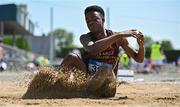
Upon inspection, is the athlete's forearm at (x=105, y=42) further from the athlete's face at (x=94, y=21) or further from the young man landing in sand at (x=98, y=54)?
the athlete's face at (x=94, y=21)

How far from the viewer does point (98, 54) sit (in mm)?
7520

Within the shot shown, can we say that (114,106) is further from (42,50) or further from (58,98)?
(42,50)

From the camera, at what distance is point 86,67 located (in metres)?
7.69

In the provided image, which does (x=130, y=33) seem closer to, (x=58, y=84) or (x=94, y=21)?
(x=94, y=21)

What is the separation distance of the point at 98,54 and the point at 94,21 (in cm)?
51

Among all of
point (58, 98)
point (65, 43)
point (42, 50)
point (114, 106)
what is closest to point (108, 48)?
point (58, 98)

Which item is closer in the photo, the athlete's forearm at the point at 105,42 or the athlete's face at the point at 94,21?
the athlete's forearm at the point at 105,42

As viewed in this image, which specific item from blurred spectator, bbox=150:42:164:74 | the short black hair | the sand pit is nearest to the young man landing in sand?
the short black hair

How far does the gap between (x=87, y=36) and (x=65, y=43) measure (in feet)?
440

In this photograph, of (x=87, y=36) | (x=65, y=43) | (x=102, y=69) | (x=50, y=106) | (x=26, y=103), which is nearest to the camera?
(x=50, y=106)

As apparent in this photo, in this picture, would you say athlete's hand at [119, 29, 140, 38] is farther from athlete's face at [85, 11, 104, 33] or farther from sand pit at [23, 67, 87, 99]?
sand pit at [23, 67, 87, 99]

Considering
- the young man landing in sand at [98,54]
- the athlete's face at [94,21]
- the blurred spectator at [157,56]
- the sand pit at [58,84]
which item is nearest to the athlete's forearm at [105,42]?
the young man landing in sand at [98,54]

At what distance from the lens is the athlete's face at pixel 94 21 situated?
757cm

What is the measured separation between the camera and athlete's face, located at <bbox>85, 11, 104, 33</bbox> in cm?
757
